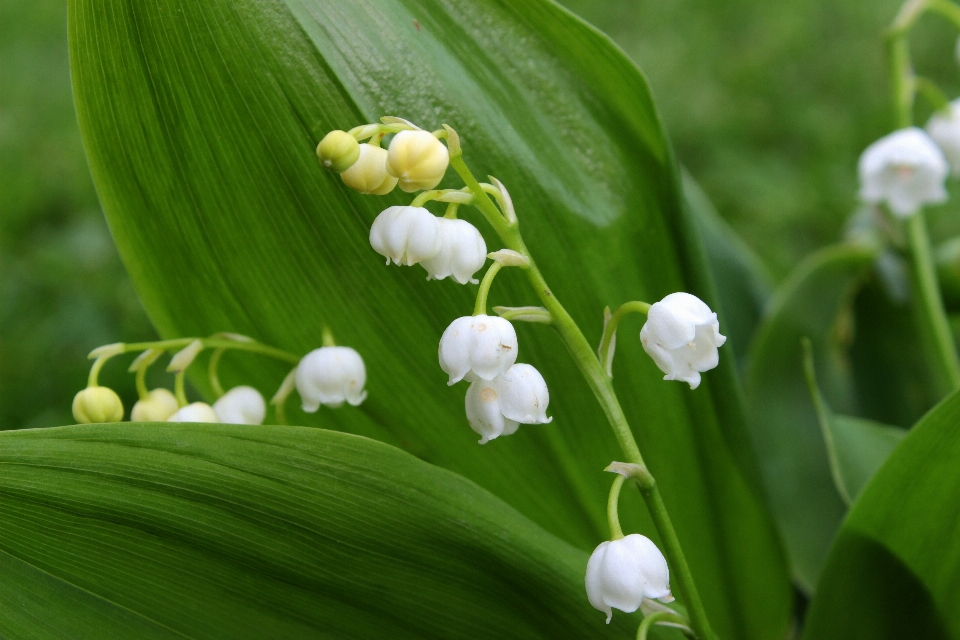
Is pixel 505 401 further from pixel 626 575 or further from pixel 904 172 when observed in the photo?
pixel 904 172

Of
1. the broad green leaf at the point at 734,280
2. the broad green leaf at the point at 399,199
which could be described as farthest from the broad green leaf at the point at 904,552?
the broad green leaf at the point at 734,280

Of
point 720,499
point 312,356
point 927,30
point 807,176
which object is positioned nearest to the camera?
point 312,356

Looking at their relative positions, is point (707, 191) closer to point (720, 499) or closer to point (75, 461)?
point (720, 499)

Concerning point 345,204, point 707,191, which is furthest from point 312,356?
point 707,191

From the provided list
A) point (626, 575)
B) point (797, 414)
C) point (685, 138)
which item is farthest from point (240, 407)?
point (685, 138)

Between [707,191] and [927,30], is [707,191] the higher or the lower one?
the lower one

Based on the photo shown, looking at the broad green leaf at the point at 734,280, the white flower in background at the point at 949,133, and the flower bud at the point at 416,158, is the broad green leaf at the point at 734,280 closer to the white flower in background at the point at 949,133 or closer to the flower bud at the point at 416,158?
the white flower in background at the point at 949,133
